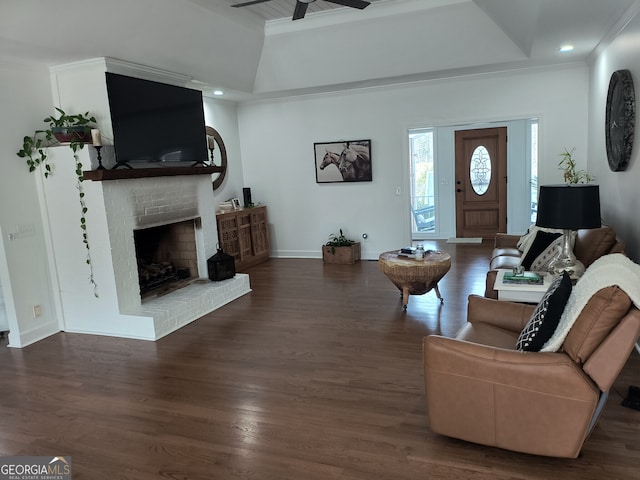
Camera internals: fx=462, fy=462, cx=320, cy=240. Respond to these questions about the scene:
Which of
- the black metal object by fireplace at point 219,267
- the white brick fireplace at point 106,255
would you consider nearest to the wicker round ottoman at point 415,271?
the black metal object by fireplace at point 219,267

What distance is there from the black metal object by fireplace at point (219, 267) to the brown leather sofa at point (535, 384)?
354cm

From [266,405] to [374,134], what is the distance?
16.2 ft

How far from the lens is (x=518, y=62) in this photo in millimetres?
5688

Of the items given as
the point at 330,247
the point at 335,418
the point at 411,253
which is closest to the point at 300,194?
the point at 330,247

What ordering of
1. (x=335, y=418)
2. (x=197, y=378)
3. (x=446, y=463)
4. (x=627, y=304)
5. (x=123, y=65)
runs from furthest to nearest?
1. (x=123, y=65)
2. (x=197, y=378)
3. (x=335, y=418)
4. (x=446, y=463)
5. (x=627, y=304)

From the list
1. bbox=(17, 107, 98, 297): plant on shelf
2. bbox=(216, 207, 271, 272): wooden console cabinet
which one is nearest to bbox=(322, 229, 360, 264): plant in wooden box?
bbox=(216, 207, 271, 272): wooden console cabinet

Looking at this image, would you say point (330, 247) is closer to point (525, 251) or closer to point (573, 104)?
point (525, 251)

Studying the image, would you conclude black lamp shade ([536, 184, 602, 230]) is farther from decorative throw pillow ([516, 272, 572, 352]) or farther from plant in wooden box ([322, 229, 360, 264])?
plant in wooden box ([322, 229, 360, 264])

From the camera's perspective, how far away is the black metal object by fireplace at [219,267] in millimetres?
5438

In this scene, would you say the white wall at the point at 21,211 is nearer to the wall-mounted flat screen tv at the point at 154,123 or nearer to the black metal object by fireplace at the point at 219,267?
the wall-mounted flat screen tv at the point at 154,123

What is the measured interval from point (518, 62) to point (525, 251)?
2658 mm

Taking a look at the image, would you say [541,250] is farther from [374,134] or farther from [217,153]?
[217,153]

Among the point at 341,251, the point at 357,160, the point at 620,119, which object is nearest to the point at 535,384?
the point at 620,119

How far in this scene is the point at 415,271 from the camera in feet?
14.8
